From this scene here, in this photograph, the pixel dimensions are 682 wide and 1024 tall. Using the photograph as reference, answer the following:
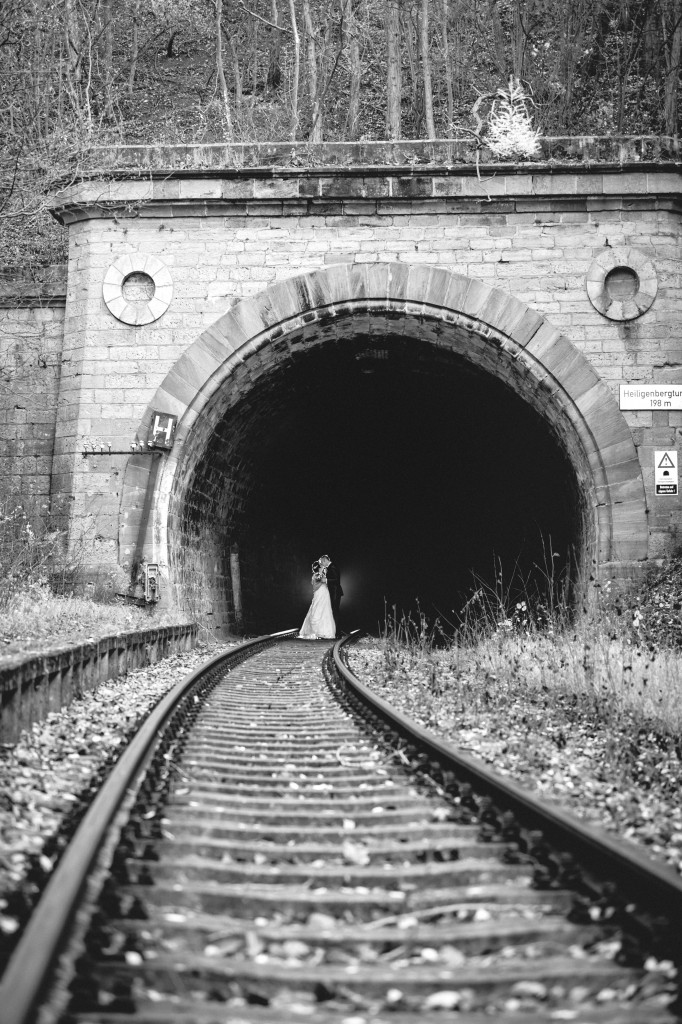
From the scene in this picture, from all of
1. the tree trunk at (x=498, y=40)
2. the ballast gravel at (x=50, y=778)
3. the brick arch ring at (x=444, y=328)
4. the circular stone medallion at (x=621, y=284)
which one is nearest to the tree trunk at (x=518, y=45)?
the tree trunk at (x=498, y=40)

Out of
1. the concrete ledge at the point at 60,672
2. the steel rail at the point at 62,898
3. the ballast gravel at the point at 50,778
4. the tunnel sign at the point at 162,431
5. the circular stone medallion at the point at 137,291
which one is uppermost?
the circular stone medallion at the point at 137,291

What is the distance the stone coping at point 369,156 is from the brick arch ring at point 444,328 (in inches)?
65.6

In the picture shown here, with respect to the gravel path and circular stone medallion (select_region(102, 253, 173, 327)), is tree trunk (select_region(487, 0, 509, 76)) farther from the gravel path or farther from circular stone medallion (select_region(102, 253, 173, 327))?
the gravel path

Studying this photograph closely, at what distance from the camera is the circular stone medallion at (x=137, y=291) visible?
44.7 ft

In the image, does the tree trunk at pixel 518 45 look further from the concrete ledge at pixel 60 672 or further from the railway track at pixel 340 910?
the railway track at pixel 340 910

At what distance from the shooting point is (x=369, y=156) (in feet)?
45.9

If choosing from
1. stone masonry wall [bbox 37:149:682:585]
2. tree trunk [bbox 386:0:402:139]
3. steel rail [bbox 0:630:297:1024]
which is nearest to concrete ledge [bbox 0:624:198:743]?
steel rail [bbox 0:630:297:1024]

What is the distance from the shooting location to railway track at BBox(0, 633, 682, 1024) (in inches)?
91.8

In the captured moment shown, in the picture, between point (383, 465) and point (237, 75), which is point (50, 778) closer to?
point (383, 465)

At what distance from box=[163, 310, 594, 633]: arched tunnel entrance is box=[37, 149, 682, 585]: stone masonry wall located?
993mm

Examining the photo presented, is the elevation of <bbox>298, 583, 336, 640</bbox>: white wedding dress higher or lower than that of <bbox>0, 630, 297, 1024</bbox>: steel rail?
higher

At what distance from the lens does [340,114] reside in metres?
25.9

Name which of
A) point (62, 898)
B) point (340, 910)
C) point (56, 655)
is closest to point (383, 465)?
point (56, 655)

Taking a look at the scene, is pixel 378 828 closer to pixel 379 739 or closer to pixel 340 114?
pixel 379 739
